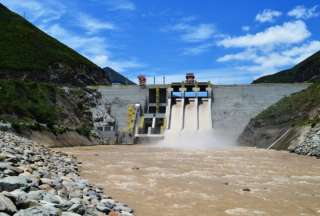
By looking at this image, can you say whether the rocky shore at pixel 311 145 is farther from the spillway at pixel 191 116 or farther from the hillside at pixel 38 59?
the hillside at pixel 38 59

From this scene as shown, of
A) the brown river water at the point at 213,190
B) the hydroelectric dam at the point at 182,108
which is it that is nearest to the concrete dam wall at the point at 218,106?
the hydroelectric dam at the point at 182,108

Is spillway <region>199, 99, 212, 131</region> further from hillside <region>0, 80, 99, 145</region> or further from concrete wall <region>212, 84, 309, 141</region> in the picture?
hillside <region>0, 80, 99, 145</region>

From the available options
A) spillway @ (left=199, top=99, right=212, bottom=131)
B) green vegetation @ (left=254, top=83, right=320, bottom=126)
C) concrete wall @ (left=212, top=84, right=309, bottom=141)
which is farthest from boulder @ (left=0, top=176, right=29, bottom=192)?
spillway @ (left=199, top=99, right=212, bottom=131)

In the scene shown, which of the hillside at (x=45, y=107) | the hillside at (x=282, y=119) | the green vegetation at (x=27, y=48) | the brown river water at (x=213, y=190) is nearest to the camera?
the brown river water at (x=213, y=190)

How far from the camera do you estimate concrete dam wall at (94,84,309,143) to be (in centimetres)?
7525

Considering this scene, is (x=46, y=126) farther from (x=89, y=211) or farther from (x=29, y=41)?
(x=29, y=41)

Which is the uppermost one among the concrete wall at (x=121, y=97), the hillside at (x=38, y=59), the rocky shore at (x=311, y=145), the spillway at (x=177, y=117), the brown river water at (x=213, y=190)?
the hillside at (x=38, y=59)

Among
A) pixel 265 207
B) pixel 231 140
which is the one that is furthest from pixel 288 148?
pixel 265 207

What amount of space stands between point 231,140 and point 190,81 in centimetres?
1925

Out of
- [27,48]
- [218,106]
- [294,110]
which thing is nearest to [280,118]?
[294,110]

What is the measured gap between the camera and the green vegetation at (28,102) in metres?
57.1

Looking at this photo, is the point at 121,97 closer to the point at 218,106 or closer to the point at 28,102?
the point at 218,106

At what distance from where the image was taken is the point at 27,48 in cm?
12988

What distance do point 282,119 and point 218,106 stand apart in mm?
16919
